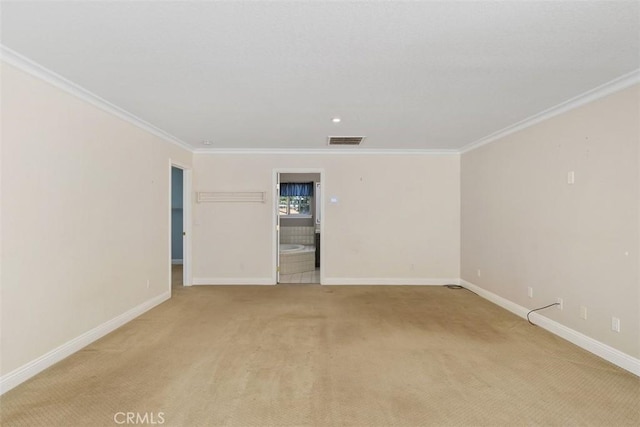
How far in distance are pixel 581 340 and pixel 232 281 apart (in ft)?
15.7

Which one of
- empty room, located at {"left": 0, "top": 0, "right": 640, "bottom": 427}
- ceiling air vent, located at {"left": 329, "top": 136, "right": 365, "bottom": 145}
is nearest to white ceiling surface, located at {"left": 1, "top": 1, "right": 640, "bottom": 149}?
empty room, located at {"left": 0, "top": 0, "right": 640, "bottom": 427}

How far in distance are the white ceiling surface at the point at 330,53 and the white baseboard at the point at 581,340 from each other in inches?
89.1

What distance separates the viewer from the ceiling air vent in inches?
183

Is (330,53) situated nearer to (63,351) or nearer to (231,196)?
(63,351)

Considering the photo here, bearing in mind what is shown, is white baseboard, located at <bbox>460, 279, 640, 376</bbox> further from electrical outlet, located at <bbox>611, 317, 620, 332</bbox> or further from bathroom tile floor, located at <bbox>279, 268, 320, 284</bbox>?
bathroom tile floor, located at <bbox>279, 268, 320, 284</bbox>

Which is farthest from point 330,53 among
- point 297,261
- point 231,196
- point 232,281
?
point 297,261

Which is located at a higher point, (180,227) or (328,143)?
(328,143)

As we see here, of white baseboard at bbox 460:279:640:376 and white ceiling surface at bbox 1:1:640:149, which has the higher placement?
white ceiling surface at bbox 1:1:640:149

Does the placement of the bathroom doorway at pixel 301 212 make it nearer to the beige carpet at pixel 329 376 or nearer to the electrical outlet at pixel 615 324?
the beige carpet at pixel 329 376

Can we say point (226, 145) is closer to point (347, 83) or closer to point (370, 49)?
point (347, 83)

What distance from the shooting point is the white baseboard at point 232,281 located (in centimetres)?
559

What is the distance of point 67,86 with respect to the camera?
2.74 m

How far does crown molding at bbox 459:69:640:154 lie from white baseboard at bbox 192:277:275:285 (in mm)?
4193

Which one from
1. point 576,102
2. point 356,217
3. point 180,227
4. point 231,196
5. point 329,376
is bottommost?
point 329,376
